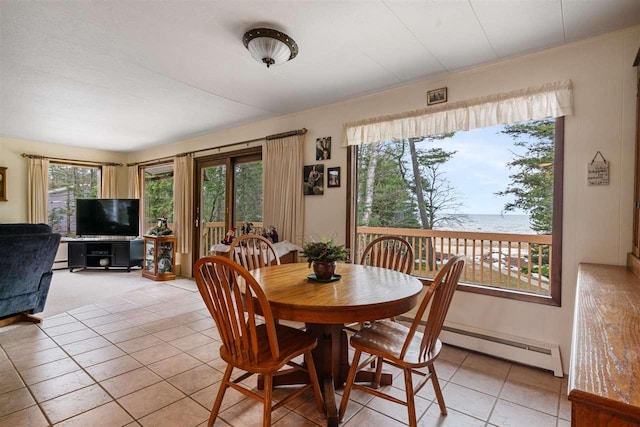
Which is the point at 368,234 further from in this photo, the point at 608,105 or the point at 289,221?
the point at 608,105

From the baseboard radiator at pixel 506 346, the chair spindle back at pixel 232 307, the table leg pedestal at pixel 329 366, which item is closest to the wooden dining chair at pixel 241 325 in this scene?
the chair spindle back at pixel 232 307

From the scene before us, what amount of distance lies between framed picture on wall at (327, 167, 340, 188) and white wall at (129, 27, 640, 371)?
1.42 metres

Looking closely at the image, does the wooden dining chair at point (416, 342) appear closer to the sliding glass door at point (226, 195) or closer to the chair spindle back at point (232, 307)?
the chair spindle back at point (232, 307)

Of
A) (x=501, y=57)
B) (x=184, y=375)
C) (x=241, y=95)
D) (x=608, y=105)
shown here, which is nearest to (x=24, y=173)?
(x=241, y=95)

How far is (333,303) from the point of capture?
60.5 inches

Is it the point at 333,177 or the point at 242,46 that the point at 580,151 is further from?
the point at 242,46

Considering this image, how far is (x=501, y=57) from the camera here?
2570 millimetres

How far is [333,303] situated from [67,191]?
7.38 m

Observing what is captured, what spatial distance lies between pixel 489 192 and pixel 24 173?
7.89 m

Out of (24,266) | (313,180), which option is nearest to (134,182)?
(24,266)

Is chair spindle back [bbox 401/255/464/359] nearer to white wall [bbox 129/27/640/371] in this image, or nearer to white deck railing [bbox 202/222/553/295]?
white wall [bbox 129/27/640/371]

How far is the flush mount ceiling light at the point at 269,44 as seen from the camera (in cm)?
217

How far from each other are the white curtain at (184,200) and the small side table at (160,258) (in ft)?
0.55

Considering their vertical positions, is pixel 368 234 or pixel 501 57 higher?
pixel 501 57
